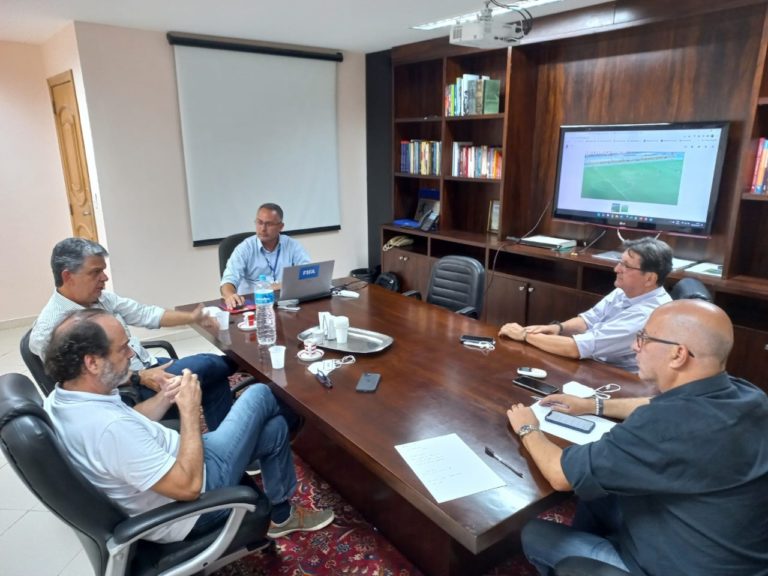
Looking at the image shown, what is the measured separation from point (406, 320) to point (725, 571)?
61.0 inches

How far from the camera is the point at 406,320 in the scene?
243cm

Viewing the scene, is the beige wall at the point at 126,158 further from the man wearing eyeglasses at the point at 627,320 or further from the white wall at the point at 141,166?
the man wearing eyeglasses at the point at 627,320

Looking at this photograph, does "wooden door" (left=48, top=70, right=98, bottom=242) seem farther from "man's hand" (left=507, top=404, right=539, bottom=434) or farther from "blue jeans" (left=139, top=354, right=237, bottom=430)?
"man's hand" (left=507, top=404, right=539, bottom=434)

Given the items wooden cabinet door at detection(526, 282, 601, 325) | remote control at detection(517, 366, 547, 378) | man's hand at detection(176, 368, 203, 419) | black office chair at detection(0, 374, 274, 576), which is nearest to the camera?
black office chair at detection(0, 374, 274, 576)

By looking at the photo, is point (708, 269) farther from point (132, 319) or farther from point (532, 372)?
point (132, 319)

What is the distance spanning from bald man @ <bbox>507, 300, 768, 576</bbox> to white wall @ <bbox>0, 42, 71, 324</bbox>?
187 inches

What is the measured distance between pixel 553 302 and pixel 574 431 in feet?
6.61

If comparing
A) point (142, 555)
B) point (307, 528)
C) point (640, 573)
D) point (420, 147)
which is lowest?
point (307, 528)

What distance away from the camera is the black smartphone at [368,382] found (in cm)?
171

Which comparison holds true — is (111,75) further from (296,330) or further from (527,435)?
(527,435)

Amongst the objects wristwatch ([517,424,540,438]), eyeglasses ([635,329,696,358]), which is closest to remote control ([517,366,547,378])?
wristwatch ([517,424,540,438])

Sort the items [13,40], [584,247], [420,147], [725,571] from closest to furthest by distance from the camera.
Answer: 1. [725,571]
2. [584,247]
3. [13,40]
4. [420,147]

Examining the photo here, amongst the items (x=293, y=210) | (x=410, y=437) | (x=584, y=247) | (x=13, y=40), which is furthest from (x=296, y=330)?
(x=13, y=40)

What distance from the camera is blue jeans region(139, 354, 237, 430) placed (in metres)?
2.30
